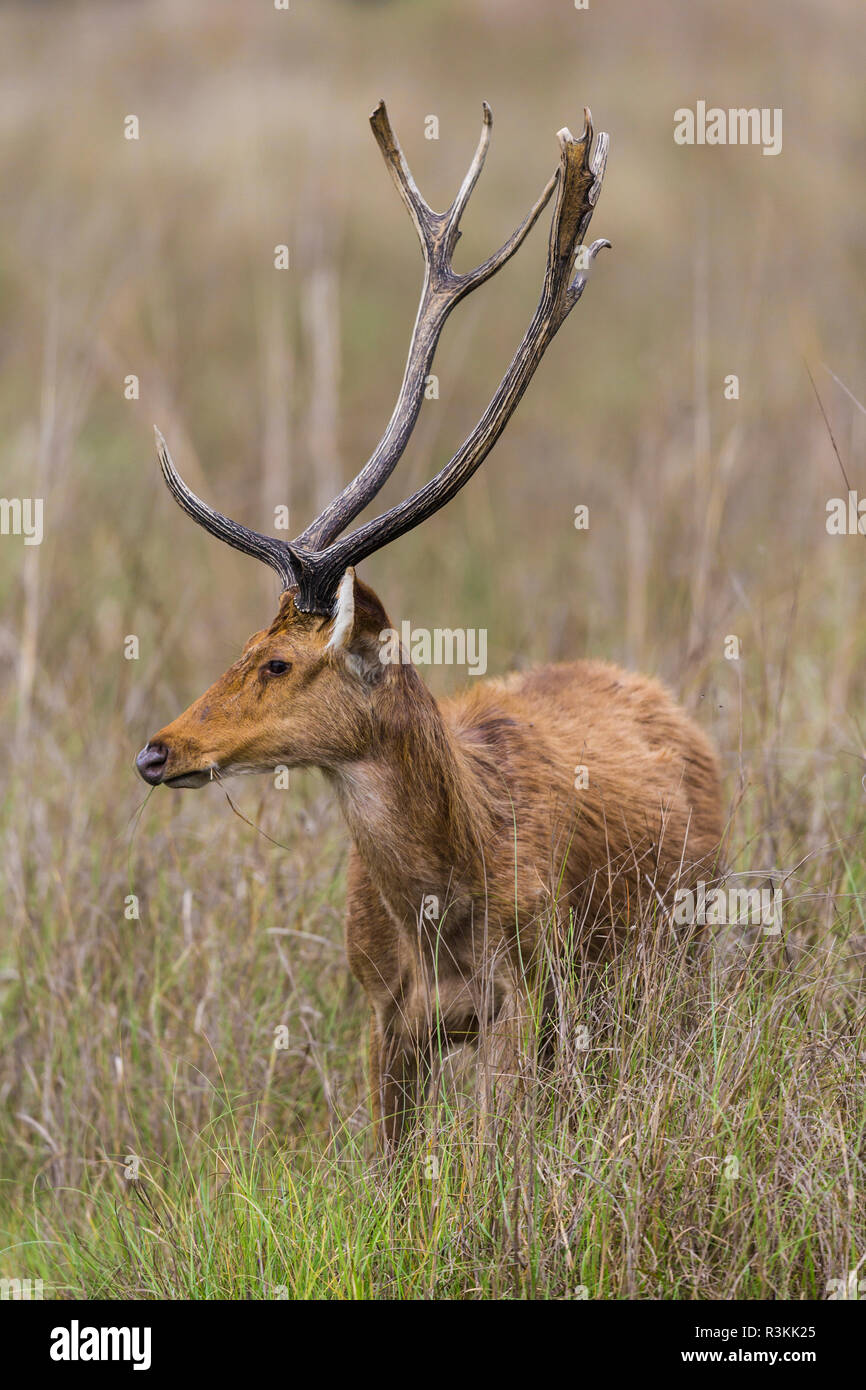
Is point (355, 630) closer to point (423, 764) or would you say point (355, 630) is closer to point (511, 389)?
point (423, 764)

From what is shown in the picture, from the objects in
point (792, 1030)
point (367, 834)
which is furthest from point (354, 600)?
point (792, 1030)

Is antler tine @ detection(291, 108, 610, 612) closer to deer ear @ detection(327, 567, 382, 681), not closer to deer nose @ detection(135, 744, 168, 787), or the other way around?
deer ear @ detection(327, 567, 382, 681)

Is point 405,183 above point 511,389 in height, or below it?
above

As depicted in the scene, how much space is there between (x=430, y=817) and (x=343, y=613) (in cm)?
65

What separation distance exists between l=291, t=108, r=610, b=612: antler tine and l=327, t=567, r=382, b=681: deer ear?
0.23 ft

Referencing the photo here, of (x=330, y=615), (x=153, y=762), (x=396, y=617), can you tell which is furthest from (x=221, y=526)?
(x=396, y=617)

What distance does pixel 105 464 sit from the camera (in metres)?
12.0

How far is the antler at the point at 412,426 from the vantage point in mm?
4102

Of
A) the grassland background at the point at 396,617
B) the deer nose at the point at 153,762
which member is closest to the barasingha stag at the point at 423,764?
the deer nose at the point at 153,762

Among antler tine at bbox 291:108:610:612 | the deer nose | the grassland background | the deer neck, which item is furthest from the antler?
the grassland background

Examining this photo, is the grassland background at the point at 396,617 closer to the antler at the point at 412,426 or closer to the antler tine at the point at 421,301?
the antler at the point at 412,426

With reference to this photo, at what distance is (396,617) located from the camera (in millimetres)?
8398

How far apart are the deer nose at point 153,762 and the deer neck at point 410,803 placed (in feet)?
1.69

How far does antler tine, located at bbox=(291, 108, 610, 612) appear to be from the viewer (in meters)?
4.08
